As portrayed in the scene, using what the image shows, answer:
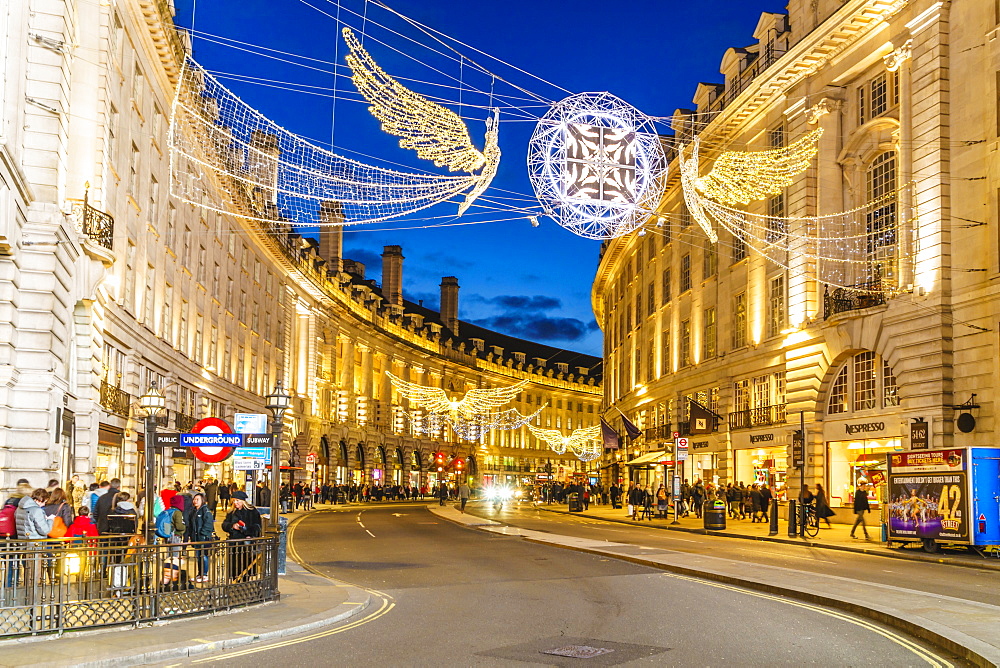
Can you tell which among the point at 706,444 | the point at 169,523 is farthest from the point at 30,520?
the point at 706,444

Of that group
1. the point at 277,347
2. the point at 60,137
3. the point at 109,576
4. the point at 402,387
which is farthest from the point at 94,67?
the point at 402,387

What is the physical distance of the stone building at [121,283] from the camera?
22.2 metres

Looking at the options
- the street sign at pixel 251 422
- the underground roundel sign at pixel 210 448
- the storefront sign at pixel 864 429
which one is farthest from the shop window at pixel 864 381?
the underground roundel sign at pixel 210 448

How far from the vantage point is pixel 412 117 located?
13.9 m

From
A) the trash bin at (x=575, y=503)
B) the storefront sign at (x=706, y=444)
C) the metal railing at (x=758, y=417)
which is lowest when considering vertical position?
the trash bin at (x=575, y=503)

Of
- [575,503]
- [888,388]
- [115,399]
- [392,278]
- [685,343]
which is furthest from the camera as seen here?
[392,278]

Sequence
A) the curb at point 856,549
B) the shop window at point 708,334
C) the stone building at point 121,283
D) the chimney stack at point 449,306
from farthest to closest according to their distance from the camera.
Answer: the chimney stack at point 449,306 < the shop window at point 708,334 < the curb at point 856,549 < the stone building at point 121,283

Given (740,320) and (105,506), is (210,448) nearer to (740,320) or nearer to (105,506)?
(105,506)

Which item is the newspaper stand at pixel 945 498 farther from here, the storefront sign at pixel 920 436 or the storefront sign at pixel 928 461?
the storefront sign at pixel 920 436

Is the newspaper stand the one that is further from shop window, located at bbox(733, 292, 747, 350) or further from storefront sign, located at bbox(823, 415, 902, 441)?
shop window, located at bbox(733, 292, 747, 350)

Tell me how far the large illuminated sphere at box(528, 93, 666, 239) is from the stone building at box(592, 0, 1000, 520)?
15.0 feet

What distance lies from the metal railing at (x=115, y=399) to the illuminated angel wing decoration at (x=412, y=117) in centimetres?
Answer: 2125

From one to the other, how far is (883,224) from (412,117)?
83.9ft

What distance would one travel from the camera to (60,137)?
23922mm
